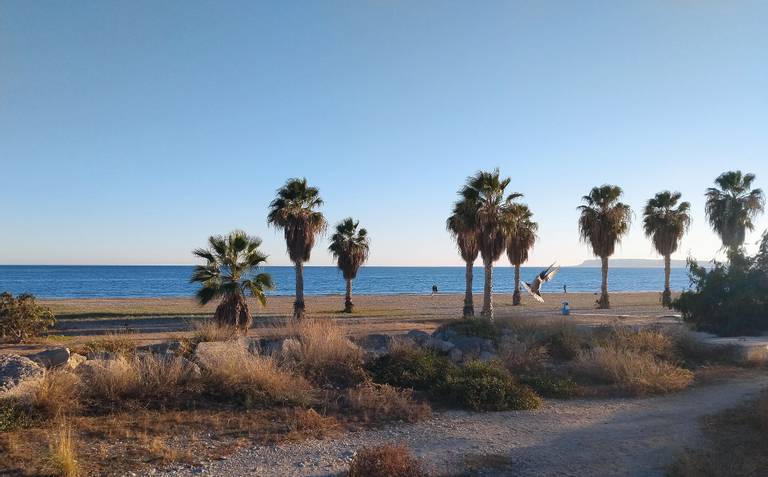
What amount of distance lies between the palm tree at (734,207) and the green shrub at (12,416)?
41119 mm

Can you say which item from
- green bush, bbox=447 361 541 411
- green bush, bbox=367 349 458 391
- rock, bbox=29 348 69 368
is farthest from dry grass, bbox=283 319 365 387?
rock, bbox=29 348 69 368

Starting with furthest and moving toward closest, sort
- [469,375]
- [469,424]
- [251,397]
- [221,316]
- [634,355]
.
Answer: [221,316], [634,355], [469,375], [251,397], [469,424]

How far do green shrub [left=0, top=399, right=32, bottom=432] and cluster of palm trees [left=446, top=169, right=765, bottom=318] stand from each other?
21447 millimetres

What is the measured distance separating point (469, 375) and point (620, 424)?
2.71 meters

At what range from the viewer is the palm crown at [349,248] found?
39.5 meters

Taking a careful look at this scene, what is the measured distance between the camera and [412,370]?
10984 mm

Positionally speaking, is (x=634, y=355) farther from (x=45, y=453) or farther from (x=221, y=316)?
(x=221, y=316)

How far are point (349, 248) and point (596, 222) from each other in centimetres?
1749

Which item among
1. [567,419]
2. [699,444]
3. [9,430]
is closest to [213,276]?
[9,430]

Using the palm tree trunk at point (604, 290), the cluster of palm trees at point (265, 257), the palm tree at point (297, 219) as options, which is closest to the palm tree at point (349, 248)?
the cluster of palm trees at point (265, 257)

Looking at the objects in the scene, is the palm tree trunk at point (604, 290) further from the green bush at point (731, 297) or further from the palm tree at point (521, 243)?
the green bush at point (731, 297)

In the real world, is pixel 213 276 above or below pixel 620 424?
above

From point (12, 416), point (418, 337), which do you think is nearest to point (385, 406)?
point (12, 416)

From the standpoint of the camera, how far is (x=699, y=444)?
7.36 meters
